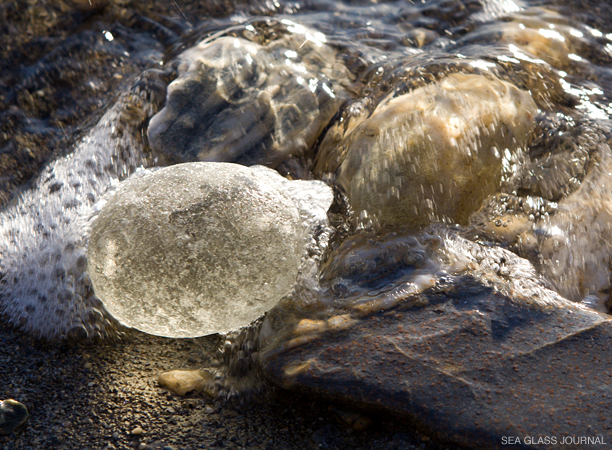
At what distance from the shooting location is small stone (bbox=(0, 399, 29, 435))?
166 centimetres

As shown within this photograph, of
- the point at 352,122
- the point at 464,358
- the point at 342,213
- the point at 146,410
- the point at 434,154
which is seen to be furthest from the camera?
the point at 352,122

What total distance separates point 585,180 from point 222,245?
6.01ft

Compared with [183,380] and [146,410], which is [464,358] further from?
[146,410]

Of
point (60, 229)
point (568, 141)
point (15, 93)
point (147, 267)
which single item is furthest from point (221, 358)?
point (15, 93)

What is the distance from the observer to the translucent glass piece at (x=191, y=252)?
1.70 meters

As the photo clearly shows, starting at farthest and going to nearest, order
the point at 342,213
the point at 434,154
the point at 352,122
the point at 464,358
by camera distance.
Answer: the point at 352,122 → the point at 342,213 → the point at 434,154 → the point at 464,358

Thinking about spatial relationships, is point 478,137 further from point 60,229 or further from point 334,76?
point 60,229

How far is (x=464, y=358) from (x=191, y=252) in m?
0.99

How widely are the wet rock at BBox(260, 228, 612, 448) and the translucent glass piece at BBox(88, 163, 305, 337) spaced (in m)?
0.24

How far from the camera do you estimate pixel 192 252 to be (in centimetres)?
169

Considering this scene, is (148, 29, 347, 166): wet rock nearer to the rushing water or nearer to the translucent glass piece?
the rushing water

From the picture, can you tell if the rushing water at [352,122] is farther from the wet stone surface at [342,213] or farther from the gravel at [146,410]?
the gravel at [146,410]

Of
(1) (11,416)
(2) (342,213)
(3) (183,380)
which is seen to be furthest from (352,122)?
(1) (11,416)

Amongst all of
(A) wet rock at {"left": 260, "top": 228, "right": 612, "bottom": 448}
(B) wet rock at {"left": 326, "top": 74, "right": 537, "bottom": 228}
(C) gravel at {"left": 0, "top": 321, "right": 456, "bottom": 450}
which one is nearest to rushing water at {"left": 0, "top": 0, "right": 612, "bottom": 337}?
(B) wet rock at {"left": 326, "top": 74, "right": 537, "bottom": 228}
